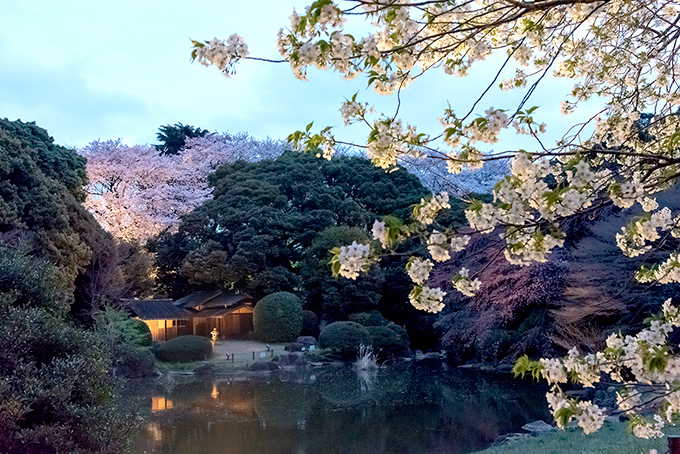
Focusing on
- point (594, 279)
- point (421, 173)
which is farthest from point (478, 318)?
point (421, 173)

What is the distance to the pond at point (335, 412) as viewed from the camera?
8258 millimetres

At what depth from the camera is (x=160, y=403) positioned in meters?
11.4

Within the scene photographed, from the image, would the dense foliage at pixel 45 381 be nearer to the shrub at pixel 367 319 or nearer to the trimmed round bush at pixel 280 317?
the shrub at pixel 367 319

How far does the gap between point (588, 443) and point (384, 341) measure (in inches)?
434

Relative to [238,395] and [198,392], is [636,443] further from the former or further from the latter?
[198,392]

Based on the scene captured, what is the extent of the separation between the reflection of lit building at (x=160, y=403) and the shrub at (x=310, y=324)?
8.17 metres

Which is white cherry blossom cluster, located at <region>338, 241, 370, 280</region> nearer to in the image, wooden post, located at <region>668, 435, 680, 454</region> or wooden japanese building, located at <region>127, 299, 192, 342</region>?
wooden post, located at <region>668, 435, 680, 454</region>

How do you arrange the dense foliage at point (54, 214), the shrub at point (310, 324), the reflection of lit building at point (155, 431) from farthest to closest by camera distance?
the shrub at point (310, 324)
the dense foliage at point (54, 214)
the reflection of lit building at point (155, 431)

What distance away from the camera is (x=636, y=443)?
5.77 metres

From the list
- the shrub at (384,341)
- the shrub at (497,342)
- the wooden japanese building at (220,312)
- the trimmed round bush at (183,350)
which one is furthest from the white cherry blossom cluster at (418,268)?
the wooden japanese building at (220,312)

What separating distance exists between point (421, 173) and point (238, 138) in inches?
396

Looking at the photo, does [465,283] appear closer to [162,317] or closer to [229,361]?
[229,361]

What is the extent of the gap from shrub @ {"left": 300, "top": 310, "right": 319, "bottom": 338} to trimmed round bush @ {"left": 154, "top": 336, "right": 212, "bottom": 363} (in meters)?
4.08

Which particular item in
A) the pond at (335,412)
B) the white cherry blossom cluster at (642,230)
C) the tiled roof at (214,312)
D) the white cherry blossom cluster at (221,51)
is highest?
the white cherry blossom cluster at (221,51)
